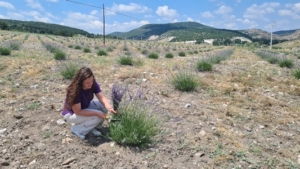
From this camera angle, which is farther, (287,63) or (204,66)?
(287,63)

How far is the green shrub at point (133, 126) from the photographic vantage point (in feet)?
10.4

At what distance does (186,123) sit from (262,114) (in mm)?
1683

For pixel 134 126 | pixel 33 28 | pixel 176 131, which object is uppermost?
pixel 33 28

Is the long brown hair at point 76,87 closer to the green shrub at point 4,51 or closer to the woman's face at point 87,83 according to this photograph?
the woman's face at point 87,83

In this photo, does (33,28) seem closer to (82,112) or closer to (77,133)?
(77,133)

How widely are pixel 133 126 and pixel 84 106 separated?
0.78 metres

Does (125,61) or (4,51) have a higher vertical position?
(4,51)

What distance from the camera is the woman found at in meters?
3.23

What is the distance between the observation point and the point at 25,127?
374 centimetres

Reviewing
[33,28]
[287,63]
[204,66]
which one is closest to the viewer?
[204,66]

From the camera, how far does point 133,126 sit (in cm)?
318

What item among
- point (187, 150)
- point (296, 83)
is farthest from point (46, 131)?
point (296, 83)

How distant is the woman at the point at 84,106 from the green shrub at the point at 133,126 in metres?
0.19

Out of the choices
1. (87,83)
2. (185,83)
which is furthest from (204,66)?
(87,83)
